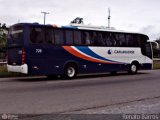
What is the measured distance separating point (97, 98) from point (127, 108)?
2.43m

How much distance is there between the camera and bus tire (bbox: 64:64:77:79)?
22.1 metres

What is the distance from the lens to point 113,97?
13164 mm

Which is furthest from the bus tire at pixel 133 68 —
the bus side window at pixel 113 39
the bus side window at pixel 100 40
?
the bus side window at pixel 100 40

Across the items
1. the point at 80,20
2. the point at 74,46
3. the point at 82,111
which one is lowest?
the point at 82,111

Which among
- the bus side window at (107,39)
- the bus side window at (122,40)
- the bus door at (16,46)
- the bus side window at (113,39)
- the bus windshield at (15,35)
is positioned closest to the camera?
the bus door at (16,46)

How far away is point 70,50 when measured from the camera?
72.4 feet

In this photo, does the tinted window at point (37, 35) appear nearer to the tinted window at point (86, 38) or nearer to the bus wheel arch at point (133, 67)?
the tinted window at point (86, 38)

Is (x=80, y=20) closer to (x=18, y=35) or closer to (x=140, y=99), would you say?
(x=18, y=35)

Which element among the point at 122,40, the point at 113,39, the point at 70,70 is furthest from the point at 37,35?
the point at 122,40

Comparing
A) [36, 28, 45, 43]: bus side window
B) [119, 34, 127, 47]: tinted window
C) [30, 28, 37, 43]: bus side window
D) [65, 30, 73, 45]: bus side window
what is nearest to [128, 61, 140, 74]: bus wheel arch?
[119, 34, 127, 47]: tinted window

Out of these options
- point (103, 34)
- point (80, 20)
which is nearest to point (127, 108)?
point (103, 34)

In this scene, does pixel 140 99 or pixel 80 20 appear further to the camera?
pixel 80 20

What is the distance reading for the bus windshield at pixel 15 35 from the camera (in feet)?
66.9

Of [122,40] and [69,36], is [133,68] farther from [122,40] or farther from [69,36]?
[69,36]
